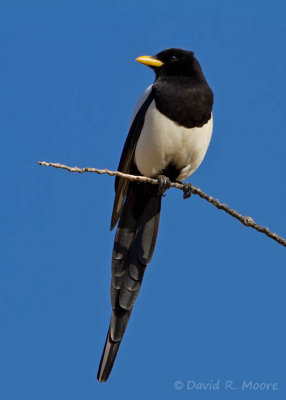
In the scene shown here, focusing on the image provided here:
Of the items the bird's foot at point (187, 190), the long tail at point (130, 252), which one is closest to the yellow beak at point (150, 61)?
the long tail at point (130, 252)

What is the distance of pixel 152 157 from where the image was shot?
5.04 m

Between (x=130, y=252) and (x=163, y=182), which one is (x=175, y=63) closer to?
(x=163, y=182)

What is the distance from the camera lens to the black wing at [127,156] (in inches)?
202

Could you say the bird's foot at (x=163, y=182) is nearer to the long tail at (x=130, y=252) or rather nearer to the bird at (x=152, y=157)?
the bird at (x=152, y=157)

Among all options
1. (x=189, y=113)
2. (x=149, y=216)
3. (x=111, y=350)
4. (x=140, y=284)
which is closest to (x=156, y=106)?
(x=189, y=113)

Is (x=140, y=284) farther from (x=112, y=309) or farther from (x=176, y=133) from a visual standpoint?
(x=176, y=133)

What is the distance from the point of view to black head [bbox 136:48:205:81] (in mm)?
5336

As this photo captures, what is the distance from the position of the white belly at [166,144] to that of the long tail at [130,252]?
242 mm

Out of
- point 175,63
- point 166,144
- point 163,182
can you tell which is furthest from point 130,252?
point 175,63

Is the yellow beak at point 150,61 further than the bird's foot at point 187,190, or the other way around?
the yellow beak at point 150,61

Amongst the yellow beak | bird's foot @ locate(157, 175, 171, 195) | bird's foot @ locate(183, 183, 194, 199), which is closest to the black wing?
bird's foot @ locate(157, 175, 171, 195)

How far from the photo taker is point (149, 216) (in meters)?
5.34

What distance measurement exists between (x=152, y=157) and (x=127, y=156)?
247 mm

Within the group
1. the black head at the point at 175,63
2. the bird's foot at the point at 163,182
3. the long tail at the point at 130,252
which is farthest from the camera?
the black head at the point at 175,63
